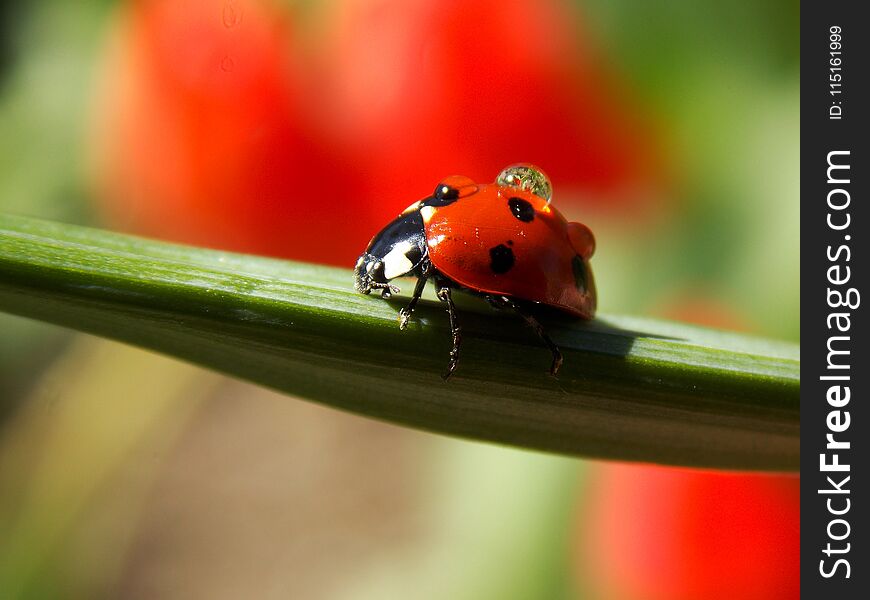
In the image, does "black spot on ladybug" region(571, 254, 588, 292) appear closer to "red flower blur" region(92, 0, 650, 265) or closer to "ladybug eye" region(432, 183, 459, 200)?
"ladybug eye" region(432, 183, 459, 200)

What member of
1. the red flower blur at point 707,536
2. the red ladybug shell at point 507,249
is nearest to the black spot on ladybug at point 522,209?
the red ladybug shell at point 507,249

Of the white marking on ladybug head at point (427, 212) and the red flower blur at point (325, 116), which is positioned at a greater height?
the red flower blur at point (325, 116)

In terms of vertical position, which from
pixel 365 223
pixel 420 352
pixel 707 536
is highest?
pixel 365 223

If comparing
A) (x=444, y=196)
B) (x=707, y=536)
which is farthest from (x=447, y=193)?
(x=707, y=536)

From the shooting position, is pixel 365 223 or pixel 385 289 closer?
pixel 385 289

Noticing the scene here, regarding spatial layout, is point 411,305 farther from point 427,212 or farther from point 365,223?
point 365,223

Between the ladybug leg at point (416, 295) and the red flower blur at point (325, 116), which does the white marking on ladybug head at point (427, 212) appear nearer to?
the ladybug leg at point (416, 295)

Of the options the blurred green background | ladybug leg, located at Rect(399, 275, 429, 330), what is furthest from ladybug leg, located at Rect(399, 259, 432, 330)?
the blurred green background
